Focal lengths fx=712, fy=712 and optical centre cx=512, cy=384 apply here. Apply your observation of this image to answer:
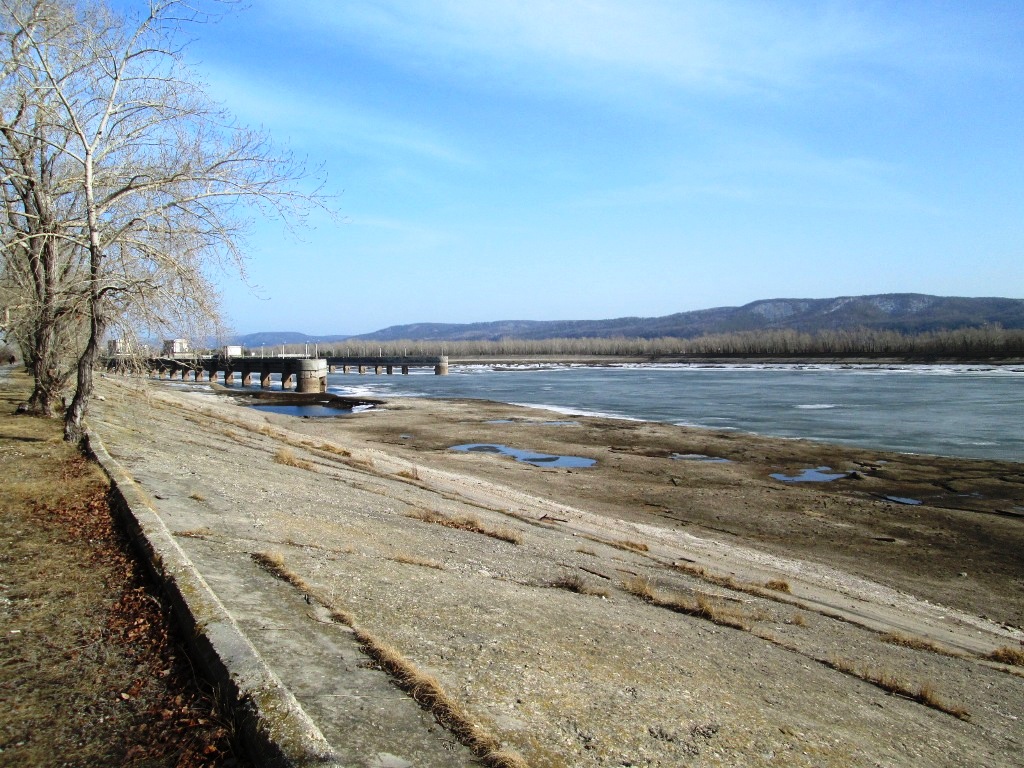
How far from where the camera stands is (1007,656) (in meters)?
9.99

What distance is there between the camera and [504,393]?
69000 millimetres

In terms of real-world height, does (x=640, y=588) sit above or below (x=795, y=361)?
above

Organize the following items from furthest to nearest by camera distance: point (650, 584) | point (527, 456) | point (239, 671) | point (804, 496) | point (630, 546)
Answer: point (527, 456), point (804, 496), point (630, 546), point (650, 584), point (239, 671)

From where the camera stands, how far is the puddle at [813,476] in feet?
79.1

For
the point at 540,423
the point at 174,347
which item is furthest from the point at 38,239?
the point at 540,423

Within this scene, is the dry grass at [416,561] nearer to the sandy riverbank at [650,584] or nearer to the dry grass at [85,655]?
the sandy riverbank at [650,584]

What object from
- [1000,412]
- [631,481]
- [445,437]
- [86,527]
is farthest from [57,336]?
[1000,412]

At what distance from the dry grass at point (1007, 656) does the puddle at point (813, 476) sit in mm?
14037

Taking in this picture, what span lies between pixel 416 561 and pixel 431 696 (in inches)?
187

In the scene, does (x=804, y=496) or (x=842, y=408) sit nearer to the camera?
(x=804, y=496)

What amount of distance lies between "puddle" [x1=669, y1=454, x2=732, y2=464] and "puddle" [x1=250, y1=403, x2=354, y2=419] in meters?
24.2

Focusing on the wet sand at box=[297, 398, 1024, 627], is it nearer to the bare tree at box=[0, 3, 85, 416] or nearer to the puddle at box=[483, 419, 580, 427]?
the puddle at box=[483, 419, 580, 427]

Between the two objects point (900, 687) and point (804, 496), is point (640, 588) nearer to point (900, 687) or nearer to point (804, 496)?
point (900, 687)

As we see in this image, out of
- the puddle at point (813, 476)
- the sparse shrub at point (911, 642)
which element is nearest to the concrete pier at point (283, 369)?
the puddle at point (813, 476)
